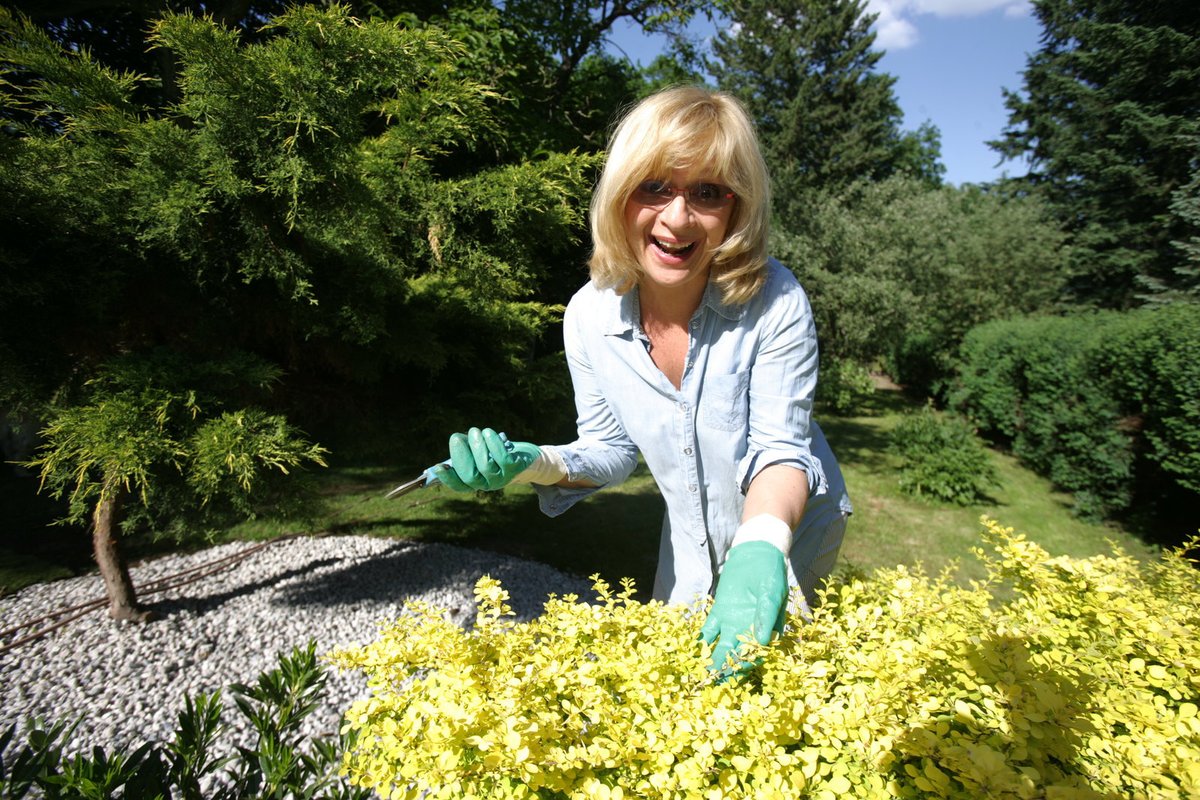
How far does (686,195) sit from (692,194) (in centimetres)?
2

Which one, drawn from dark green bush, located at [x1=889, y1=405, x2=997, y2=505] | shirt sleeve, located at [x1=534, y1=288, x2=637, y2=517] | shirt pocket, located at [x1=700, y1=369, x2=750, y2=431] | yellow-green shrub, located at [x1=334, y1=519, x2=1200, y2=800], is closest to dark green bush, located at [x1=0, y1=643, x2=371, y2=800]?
yellow-green shrub, located at [x1=334, y1=519, x2=1200, y2=800]

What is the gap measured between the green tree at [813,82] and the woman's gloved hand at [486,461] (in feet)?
78.6

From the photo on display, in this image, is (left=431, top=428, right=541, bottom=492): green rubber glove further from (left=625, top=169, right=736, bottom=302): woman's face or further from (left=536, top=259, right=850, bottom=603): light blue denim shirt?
(left=625, top=169, right=736, bottom=302): woman's face

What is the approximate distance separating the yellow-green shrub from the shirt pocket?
21.3 inches

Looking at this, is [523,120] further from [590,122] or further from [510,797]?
[510,797]

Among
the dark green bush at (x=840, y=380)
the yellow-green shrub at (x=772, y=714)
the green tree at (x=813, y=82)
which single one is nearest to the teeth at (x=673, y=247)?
the yellow-green shrub at (x=772, y=714)

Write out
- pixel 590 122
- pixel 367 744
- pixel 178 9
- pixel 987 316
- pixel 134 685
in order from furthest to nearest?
pixel 987 316, pixel 590 122, pixel 178 9, pixel 134 685, pixel 367 744

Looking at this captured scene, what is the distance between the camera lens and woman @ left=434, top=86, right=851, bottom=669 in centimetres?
154

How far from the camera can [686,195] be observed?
5.24 ft

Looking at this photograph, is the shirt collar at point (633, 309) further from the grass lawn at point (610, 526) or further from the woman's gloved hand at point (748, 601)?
the grass lawn at point (610, 526)

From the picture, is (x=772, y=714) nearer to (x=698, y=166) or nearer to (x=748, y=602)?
(x=748, y=602)

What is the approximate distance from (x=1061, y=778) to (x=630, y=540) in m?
4.92

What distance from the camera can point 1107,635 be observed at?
1.55m

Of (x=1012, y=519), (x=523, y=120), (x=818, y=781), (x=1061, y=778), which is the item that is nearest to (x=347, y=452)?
(x=523, y=120)
